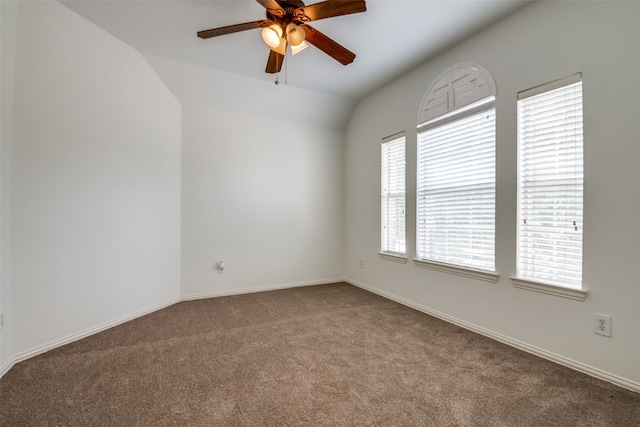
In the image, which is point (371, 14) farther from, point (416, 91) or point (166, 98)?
point (166, 98)

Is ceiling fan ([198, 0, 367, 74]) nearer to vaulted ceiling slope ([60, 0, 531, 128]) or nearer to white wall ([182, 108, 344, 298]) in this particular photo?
vaulted ceiling slope ([60, 0, 531, 128])

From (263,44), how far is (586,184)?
2.95m

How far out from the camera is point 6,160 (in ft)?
6.32

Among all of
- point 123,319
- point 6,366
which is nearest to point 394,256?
point 123,319

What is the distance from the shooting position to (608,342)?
5.74 feet

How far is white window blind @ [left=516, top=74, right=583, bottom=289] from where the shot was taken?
1.91 metres

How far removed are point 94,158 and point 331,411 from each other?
2.88 metres

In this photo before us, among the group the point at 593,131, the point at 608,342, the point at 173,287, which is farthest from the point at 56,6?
the point at 608,342

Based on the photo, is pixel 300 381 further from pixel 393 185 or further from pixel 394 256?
pixel 393 185

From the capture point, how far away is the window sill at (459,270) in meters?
2.38

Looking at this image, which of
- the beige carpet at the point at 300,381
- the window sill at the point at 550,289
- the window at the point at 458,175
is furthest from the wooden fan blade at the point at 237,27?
the window sill at the point at 550,289

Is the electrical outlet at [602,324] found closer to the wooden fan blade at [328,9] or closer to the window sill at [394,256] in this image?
the window sill at [394,256]

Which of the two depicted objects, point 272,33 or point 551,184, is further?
point 551,184

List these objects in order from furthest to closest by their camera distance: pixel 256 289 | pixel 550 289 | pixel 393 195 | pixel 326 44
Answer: pixel 256 289
pixel 393 195
pixel 326 44
pixel 550 289
